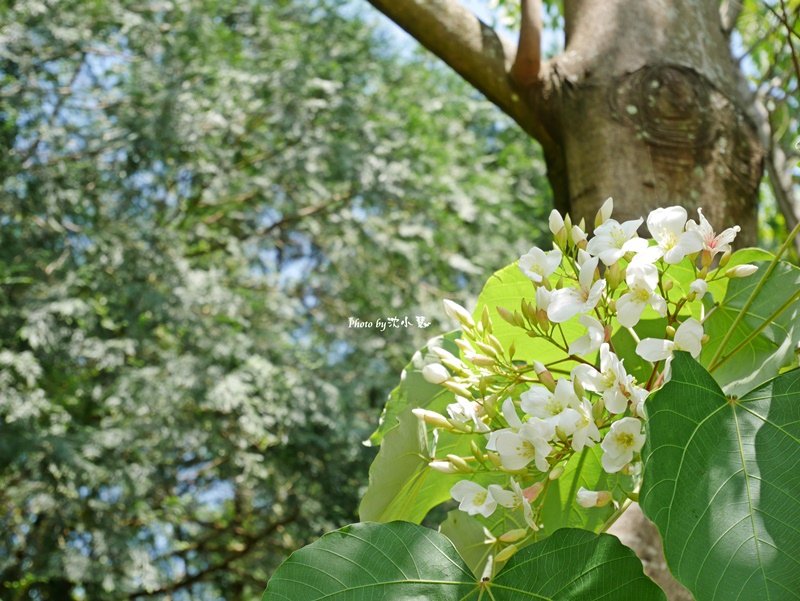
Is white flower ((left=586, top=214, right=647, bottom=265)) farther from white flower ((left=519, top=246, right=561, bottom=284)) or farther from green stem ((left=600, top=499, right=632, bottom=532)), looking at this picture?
green stem ((left=600, top=499, right=632, bottom=532))

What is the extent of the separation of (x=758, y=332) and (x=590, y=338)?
0.44ft

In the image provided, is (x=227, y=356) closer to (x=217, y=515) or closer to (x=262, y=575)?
(x=262, y=575)

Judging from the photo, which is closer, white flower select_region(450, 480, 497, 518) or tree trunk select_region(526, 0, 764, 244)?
white flower select_region(450, 480, 497, 518)

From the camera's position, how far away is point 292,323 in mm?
4617

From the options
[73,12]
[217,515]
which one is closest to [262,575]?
[217,515]

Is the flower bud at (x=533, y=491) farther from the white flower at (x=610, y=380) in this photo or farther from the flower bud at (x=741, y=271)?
the flower bud at (x=741, y=271)

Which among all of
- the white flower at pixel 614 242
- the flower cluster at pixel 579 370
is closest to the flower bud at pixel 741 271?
the flower cluster at pixel 579 370

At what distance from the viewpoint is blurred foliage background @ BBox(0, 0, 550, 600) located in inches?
148

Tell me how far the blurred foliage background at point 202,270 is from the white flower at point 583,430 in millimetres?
3195

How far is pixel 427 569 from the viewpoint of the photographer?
65 cm

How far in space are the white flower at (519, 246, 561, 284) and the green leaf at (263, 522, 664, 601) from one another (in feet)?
0.67

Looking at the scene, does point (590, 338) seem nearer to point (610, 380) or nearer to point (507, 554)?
point (610, 380)

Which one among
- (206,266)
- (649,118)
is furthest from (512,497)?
(206,266)

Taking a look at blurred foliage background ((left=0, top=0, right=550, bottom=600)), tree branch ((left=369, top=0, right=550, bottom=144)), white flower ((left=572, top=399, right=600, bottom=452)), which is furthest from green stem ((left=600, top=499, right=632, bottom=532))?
blurred foliage background ((left=0, top=0, right=550, bottom=600))
